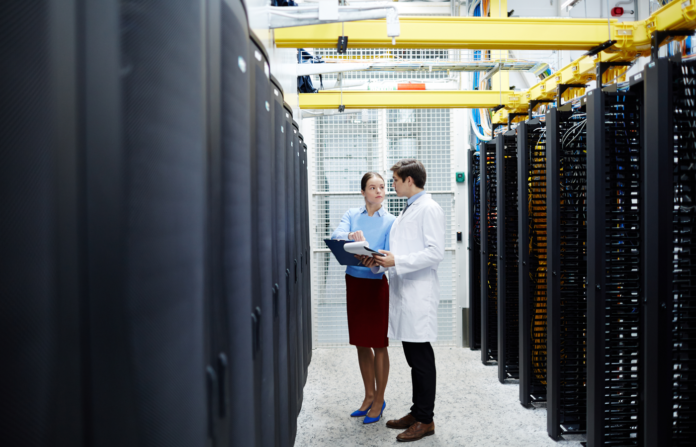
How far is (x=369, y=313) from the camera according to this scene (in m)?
3.27

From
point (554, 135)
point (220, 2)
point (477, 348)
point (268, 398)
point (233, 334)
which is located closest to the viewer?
point (220, 2)

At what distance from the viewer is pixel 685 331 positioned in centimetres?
203

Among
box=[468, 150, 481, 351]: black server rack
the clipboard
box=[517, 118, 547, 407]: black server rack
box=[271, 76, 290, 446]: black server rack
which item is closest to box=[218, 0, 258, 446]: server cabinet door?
box=[271, 76, 290, 446]: black server rack

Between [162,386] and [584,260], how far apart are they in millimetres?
2873

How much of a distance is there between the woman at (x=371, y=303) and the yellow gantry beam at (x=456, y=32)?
111cm

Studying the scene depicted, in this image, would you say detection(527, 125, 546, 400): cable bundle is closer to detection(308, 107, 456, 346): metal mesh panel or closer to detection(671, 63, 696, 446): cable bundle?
detection(671, 63, 696, 446): cable bundle

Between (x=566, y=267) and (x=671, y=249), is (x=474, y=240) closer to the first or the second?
(x=566, y=267)

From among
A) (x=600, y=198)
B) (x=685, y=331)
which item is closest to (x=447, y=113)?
(x=600, y=198)

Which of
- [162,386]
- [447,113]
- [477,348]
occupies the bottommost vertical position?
[477,348]

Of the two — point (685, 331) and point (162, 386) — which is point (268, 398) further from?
point (685, 331)

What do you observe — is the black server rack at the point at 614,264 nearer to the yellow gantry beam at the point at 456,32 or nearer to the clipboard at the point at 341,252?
the yellow gantry beam at the point at 456,32

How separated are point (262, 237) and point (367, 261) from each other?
5.42 ft

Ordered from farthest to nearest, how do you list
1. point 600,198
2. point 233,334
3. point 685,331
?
point 600,198 < point 685,331 < point 233,334

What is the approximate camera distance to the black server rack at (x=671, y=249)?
201 cm
